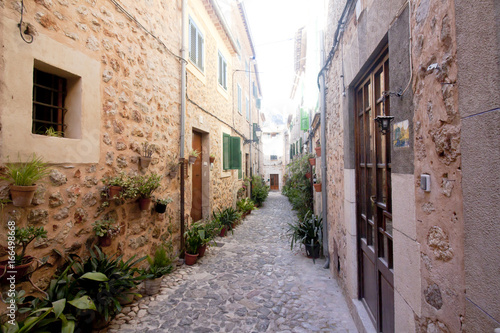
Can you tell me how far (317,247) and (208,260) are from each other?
208 cm

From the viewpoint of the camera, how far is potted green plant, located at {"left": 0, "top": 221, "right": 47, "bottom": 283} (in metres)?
1.85

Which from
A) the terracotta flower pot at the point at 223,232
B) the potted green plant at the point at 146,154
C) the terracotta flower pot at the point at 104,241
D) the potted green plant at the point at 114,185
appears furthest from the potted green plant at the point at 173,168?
the terracotta flower pot at the point at 223,232

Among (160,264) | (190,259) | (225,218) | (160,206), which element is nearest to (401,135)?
(160,206)

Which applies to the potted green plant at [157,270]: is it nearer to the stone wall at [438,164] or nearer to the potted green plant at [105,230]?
the potted green plant at [105,230]

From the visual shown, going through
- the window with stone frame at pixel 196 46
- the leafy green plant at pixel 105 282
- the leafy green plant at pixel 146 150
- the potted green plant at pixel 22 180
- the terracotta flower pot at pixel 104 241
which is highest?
the window with stone frame at pixel 196 46

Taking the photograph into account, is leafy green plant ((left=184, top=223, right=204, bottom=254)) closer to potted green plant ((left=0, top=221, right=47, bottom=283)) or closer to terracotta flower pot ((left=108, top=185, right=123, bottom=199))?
terracotta flower pot ((left=108, top=185, right=123, bottom=199))

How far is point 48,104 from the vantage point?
2451 millimetres

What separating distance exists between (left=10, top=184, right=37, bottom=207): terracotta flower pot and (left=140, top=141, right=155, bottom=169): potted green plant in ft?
5.51

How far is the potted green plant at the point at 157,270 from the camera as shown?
331cm

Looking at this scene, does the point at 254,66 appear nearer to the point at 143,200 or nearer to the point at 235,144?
the point at 235,144

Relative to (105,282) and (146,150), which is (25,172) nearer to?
(105,282)

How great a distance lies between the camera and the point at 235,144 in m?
8.31

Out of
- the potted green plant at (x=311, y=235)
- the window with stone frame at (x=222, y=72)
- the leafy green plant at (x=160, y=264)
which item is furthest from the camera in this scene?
the window with stone frame at (x=222, y=72)

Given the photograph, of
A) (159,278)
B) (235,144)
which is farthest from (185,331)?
(235,144)
